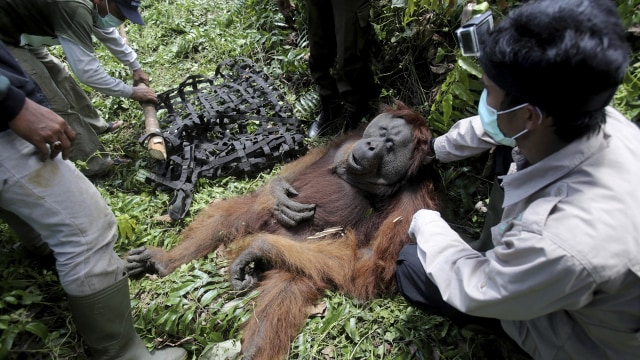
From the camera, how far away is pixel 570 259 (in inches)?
54.5

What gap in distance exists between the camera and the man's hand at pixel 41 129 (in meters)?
1.92

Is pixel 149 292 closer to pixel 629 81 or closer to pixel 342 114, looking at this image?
pixel 342 114

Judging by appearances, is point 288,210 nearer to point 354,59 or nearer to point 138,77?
point 354,59

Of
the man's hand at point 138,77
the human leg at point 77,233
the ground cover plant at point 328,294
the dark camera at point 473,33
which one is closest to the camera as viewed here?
the dark camera at point 473,33

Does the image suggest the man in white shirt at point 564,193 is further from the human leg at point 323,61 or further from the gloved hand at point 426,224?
the human leg at point 323,61

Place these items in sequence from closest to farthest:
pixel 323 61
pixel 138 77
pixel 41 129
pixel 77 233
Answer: pixel 41 129
pixel 77 233
pixel 323 61
pixel 138 77

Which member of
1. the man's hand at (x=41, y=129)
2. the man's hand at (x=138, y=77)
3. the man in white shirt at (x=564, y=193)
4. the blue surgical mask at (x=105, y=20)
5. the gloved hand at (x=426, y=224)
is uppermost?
the blue surgical mask at (x=105, y=20)

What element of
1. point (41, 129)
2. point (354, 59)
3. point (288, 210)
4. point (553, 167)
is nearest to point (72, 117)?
point (41, 129)

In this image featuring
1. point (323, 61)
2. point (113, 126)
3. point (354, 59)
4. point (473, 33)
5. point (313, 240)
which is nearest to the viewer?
point (473, 33)

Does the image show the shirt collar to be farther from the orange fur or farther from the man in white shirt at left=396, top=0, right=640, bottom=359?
the orange fur

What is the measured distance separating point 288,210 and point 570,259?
2.12 metres

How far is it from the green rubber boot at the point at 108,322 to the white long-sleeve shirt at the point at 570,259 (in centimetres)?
164

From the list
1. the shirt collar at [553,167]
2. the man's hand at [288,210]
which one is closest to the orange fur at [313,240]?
the man's hand at [288,210]

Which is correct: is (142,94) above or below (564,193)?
above
